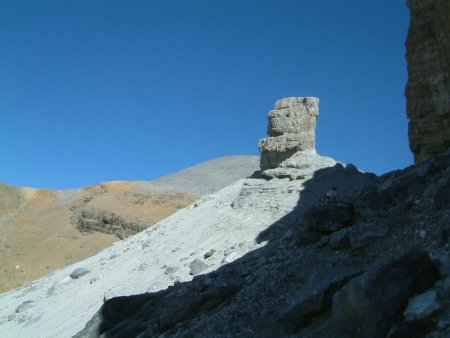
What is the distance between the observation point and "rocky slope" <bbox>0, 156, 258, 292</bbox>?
35.7 metres

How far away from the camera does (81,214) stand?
41.4 meters

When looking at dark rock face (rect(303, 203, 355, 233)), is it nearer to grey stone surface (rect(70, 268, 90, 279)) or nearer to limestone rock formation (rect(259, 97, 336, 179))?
limestone rock formation (rect(259, 97, 336, 179))

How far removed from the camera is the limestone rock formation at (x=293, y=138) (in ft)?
64.1

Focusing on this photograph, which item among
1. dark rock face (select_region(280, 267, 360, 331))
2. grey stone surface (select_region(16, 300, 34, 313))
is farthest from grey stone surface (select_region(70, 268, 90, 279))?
dark rock face (select_region(280, 267, 360, 331))

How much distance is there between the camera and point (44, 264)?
114 ft

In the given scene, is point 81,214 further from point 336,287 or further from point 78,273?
point 336,287

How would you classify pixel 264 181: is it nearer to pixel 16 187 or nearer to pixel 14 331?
pixel 14 331

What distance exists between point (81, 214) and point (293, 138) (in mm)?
25883

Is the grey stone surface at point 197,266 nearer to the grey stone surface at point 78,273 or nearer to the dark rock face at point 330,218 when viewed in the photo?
the dark rock face at point 330,218

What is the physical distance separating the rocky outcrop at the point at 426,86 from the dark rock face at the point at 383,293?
6783 millimetres

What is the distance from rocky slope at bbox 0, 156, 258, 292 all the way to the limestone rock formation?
18.1 metres

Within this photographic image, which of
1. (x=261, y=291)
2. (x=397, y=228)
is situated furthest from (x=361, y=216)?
(x=261, y=291)

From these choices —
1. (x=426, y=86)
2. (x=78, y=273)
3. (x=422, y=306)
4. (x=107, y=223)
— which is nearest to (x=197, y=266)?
(x=426, y=86)

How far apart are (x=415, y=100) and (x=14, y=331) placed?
13.7 metres
